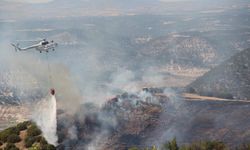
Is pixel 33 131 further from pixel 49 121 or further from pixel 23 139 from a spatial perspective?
pixel 49 121

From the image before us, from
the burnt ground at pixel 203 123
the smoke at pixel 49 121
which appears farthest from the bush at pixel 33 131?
the burnt ground at pixel 203 123

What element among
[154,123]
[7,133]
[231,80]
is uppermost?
[7,133]

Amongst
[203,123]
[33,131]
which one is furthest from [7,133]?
[203,123]

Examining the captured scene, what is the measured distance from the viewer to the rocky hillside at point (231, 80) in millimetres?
124300

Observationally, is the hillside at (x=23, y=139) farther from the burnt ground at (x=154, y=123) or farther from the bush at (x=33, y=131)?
the burnt ground at (x=154, y=123)

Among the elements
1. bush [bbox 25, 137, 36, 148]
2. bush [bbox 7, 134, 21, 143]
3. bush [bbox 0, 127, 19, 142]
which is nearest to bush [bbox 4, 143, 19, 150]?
bush [bbox 7, 134, 21, 143]

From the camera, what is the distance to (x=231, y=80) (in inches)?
5143

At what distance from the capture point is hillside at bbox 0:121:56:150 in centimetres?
6097

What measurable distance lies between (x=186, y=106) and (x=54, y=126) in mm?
28043

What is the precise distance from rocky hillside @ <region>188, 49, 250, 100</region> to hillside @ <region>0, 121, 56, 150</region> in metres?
61.9

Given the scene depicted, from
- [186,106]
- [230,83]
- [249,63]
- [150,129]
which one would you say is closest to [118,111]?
[150,129]

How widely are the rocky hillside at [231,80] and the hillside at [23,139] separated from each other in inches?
2435

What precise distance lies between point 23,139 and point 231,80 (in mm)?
80615

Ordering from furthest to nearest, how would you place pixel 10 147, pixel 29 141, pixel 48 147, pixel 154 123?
pixel 154 123 < pixel 29 141 < pixel 10 147 < pixel 48 147
